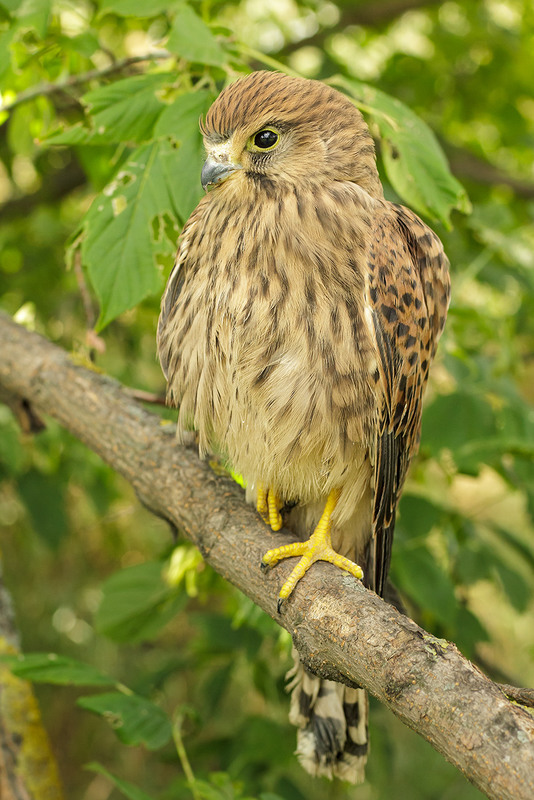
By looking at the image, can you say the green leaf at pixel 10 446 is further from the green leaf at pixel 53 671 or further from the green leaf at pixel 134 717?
the green leaf at pixel 134 717

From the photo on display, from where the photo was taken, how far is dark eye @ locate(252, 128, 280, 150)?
7.23 feet

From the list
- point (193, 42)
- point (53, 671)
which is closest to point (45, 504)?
point (53, 671)

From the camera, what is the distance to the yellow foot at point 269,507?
245cm

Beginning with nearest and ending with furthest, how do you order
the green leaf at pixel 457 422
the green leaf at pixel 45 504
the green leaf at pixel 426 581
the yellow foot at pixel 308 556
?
the yellow foot at pixel 308 556, the green leaf at pixel 426 581, the green leaf at pixel 457 422, the green leaf at pixel 45 504

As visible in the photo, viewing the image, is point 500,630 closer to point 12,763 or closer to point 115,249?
point 12,763

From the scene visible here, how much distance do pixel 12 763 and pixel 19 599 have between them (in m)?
2.84

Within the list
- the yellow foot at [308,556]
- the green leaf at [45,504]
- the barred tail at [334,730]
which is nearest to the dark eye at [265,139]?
the yellow foot at [308,556]

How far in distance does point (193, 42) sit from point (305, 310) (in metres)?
0.79

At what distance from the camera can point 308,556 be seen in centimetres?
216

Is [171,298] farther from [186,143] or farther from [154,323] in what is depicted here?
[154,323]

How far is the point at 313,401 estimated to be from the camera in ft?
7.18

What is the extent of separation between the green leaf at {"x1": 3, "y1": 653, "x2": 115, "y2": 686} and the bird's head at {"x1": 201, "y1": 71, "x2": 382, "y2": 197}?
56.4 inches

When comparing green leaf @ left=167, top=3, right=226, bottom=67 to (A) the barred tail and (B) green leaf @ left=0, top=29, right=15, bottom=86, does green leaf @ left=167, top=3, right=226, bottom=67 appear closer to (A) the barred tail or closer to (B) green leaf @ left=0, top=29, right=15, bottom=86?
(B) green leaf @ left=0, top=29, right=15, bottom=86

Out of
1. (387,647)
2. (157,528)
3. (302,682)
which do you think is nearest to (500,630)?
(157,528)
